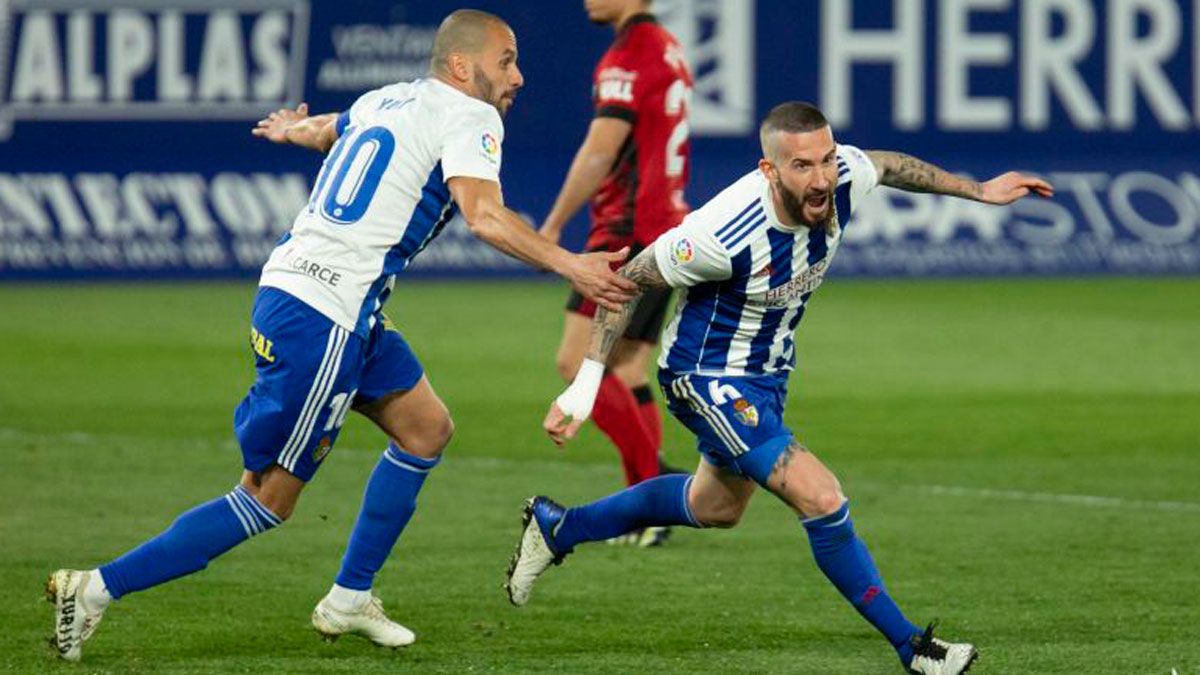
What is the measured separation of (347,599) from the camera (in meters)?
7.45

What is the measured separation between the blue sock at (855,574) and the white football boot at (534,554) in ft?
3.91

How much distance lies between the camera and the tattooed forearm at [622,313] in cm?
714

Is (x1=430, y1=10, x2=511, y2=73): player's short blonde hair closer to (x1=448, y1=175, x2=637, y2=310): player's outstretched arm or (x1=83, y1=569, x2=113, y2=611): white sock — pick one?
(x1=448, y1=175, x2=637, y2=310): player's outstretched arm

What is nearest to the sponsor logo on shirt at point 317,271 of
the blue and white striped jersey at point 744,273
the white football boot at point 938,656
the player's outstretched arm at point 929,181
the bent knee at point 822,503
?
the blue and white striped jersey at point 744,273

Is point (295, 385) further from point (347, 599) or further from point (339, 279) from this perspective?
point (347, 599)

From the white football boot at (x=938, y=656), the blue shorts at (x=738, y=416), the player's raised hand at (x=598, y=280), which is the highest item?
the player's raised hand at (x=598, y=280)

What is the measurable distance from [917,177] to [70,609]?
301 centimetres

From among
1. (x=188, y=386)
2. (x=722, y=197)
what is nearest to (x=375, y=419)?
(x=722, y=197)

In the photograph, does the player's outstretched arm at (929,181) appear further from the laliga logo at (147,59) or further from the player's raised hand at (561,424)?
the laliga logo at (147,59)

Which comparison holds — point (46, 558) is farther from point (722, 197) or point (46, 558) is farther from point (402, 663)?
point (722, 197)

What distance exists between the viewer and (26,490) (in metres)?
11.0

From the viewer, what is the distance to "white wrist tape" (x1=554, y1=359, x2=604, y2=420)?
7066mm

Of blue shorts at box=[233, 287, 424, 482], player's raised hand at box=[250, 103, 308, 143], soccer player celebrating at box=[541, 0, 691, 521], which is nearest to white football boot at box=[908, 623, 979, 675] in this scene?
blue shorts at box=[233, 287, 424, 482]

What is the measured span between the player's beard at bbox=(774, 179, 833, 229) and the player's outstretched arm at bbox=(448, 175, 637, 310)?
53 cm
